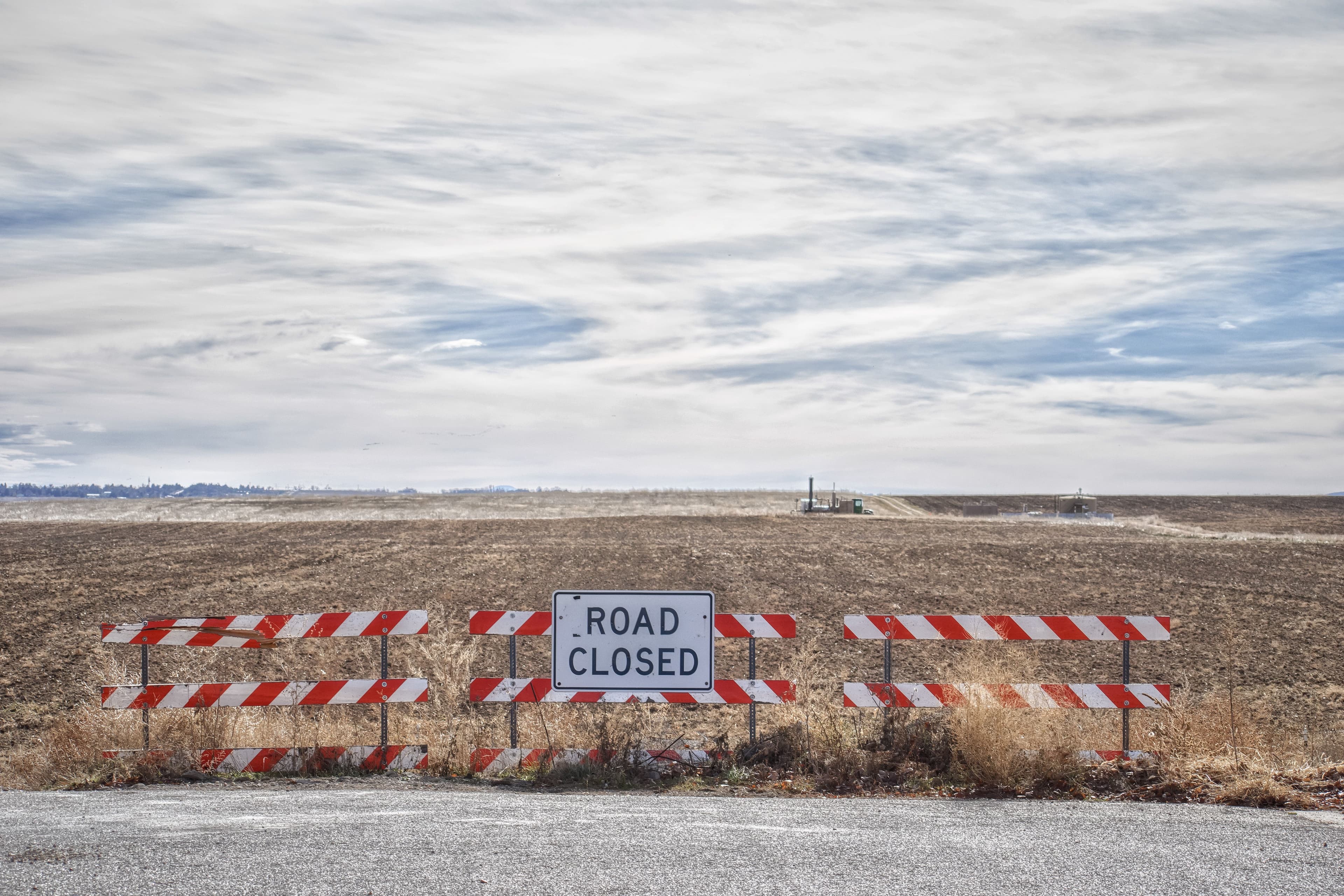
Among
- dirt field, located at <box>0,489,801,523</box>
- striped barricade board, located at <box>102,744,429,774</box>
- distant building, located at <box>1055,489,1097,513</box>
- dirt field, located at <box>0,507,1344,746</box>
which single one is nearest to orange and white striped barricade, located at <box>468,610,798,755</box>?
striped barricade board, located at <box>102,744,429,774</box>

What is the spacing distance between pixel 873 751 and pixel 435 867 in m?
4.15

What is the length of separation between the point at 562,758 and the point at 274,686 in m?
2.61

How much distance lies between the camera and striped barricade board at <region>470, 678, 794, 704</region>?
28.7ft

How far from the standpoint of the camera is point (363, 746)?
871 cm

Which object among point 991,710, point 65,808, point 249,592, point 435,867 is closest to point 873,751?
point 991,710

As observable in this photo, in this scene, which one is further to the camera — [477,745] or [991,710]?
[477,745]

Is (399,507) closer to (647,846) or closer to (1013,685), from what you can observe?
(1013,685)

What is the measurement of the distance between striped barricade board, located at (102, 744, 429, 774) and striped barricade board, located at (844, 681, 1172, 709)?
381 cm

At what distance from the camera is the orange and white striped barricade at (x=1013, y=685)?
862 cm

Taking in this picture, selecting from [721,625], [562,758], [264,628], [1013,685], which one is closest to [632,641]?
[721,625]

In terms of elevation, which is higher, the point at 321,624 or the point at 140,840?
the point at 321,624

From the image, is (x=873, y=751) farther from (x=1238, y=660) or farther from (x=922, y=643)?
(x=1238, y=660)

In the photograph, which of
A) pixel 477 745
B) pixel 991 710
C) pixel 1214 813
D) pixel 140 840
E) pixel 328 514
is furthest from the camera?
pixel 328 514

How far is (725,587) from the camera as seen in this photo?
26.3 meters
